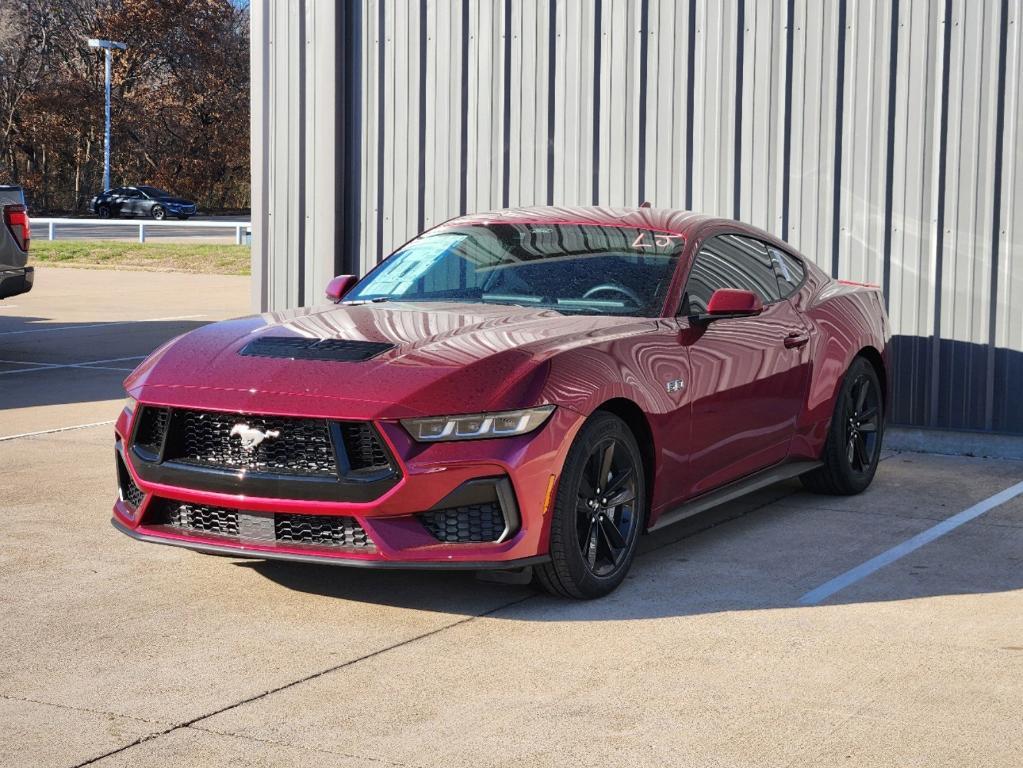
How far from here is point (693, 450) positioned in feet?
20.9

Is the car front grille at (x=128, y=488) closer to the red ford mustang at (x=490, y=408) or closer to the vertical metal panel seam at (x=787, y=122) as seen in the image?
the red ford mustang at (x=490, y=408)

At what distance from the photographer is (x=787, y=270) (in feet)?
25.4

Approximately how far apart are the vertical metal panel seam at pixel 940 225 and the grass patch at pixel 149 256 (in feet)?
64.6

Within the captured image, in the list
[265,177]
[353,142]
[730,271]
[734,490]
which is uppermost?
[353,142]

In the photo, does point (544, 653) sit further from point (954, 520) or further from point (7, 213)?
point (7, 213)

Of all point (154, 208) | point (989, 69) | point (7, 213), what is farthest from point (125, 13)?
point (989, 69)

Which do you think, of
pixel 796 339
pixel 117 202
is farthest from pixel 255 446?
pixel 117 202

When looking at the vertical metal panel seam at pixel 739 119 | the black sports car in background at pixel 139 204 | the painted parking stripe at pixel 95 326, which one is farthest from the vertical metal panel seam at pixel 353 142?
the black sports car in background at pixel 139 204

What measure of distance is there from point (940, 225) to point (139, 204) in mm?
48425

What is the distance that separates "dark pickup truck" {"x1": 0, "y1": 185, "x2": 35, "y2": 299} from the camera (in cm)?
1340

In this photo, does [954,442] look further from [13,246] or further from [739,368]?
[13,246]

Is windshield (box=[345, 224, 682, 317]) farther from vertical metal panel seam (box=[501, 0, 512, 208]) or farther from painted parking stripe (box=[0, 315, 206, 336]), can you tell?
painted parking stripe (box=[0, 315, 206, 336])

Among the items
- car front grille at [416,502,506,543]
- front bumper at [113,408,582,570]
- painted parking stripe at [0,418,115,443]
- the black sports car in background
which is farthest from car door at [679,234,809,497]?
the black sports car in background

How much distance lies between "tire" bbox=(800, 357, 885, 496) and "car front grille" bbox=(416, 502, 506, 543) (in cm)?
286
